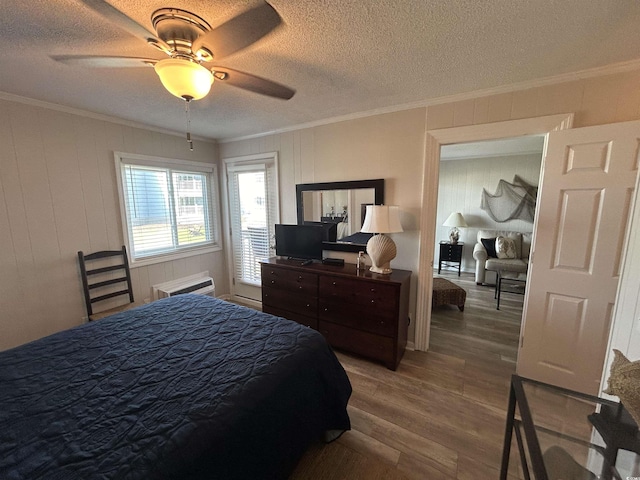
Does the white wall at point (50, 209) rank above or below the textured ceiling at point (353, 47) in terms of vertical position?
below

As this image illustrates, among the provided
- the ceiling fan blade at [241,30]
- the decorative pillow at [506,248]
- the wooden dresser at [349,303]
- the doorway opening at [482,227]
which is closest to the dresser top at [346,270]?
the wooden dresser at [349,303]

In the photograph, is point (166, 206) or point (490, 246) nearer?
point (166, 206)

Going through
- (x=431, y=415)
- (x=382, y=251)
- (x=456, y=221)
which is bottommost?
(x=431, y=415)

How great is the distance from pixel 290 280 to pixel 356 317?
0.81 metres

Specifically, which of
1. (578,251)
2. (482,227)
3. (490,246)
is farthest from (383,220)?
(482,227)

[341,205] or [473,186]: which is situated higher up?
[473,186]

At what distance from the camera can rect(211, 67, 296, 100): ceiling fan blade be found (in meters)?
1.34

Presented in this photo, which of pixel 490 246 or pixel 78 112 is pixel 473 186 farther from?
pixel 78 112

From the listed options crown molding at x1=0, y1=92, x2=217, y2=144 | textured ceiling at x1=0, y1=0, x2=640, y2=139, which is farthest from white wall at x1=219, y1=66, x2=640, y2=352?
crown molding at x1=0, y1=92, x2=217, y2=144

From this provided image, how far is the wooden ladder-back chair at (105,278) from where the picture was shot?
256cm

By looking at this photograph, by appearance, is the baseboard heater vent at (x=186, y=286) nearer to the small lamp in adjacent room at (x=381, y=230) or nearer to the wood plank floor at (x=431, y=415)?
the wood plank floor at (x=431, y=415)

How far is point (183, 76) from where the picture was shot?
1.17 m

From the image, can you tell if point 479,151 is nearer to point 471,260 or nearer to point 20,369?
point 471,260

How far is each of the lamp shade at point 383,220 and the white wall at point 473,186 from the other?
10.0 feet
